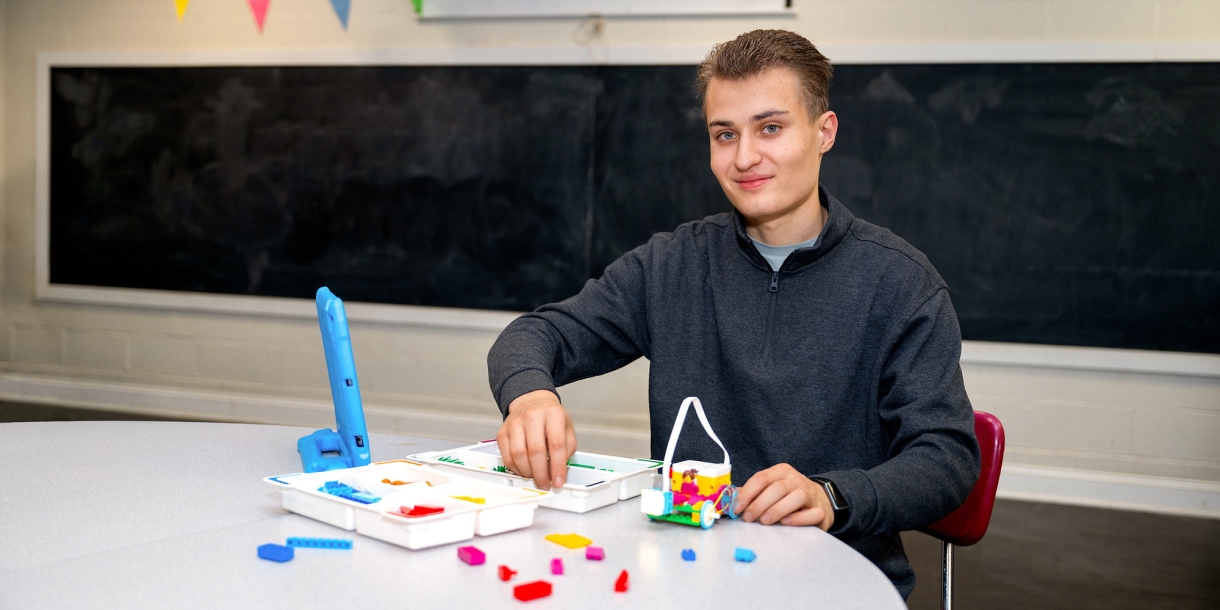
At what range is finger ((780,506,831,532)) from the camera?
1.06 m

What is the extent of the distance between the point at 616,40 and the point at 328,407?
2048mm

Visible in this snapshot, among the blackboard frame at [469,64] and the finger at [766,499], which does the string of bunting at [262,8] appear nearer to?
the blackboard frame at [469,64]

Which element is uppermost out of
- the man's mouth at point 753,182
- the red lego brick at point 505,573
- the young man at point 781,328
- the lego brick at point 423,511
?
the man's mouth at point 753,182

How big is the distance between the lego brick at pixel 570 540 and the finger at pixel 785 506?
0.71ft

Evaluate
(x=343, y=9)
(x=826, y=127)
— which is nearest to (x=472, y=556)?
(x=826, y=127)

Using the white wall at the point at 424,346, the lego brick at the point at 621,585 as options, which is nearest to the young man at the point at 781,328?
the lego brick at the point at 621,585

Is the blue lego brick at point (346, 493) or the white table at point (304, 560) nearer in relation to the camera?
the white table at point (304, 560)

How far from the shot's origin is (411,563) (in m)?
0.88

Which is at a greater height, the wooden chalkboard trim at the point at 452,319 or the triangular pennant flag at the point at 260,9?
the triangular pennant flag at the point at 260,9

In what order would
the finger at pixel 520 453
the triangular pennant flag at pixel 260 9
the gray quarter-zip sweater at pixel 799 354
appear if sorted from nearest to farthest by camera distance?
the finger at pixel 520 453 < the gray quarter-zip sweater at pixel 799 354 < the triangular pennant flag at pixel 260 9

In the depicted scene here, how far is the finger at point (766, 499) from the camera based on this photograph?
106 centimetres

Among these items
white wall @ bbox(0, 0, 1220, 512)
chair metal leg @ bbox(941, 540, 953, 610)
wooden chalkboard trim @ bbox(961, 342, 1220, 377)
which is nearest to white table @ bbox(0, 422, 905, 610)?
chair metal leg @ bbox(941, 540, 953, 610)

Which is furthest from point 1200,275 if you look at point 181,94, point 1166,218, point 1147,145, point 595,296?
point 181,94

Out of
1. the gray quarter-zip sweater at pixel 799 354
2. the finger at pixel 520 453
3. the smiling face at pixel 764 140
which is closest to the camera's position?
the finger at pixel 520 453
